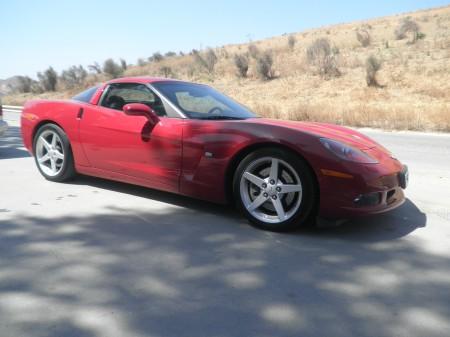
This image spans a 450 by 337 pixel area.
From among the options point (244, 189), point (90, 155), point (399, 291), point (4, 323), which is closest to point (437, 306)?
point (399, 291)

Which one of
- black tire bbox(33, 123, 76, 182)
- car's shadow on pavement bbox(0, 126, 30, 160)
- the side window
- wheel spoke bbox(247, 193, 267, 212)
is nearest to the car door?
the side window

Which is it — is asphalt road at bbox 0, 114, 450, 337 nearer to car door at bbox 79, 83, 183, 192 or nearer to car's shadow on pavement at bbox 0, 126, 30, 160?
car door at bbox 79, 83, 183, 192

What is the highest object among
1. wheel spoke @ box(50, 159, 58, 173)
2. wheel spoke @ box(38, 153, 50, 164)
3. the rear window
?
the rear window

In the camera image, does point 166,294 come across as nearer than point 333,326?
No

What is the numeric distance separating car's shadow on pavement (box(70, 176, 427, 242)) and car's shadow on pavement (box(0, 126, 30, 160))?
3.20 m

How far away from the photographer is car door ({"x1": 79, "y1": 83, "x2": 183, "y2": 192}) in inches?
170

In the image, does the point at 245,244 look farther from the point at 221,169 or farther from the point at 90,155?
the point at 90,155

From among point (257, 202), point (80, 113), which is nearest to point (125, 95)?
point (80, 113)

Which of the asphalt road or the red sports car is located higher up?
the red sports car

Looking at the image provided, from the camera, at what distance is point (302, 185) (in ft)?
12.1

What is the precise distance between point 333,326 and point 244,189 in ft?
5.74

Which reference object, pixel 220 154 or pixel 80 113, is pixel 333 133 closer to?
pixel 220 154

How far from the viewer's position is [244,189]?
397 centimetres

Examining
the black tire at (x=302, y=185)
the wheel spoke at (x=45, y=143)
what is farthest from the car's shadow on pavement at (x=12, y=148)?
the black tire at (x=302, y=185)
